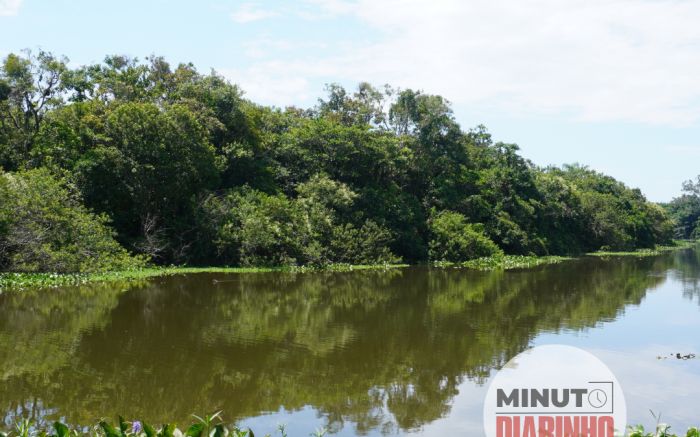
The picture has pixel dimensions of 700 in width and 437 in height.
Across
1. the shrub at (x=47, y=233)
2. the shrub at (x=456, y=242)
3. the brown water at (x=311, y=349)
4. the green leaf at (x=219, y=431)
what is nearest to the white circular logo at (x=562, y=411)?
the brown water at (x=311, y=349)

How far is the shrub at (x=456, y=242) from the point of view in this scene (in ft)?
110

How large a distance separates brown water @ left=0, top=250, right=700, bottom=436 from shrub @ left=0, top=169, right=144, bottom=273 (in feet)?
6.86

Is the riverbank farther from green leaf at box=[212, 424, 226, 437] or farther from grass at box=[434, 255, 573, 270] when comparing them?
green leaf at box=[212, 424, 226, 437]

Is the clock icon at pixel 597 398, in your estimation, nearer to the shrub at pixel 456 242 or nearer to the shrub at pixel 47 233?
the shrub at pixel 47 233

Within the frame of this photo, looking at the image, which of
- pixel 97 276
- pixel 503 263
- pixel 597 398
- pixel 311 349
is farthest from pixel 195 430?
pixel 503 263

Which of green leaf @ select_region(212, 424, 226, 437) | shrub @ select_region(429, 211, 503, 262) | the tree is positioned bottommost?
green leaf @ select_region(212, 424, 226, 437)

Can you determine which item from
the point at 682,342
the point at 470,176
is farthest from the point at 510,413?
the point at 470,176

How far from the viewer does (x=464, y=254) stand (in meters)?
34.0

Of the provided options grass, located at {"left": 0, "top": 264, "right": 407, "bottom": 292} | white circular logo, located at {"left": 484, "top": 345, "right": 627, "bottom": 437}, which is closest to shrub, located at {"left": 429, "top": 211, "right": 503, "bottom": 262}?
grass, located at {"left": 0, "top": 264, "right": 407, "bottom": 292}

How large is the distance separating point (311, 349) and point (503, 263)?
2422 cm

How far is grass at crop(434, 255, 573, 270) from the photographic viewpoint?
32.3 m

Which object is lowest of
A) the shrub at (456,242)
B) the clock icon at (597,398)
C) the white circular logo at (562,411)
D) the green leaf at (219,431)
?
the white circular logo at (562,411)

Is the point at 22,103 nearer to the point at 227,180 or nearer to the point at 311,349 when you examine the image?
the point at 227,180

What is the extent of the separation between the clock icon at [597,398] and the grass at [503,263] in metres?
25.7
